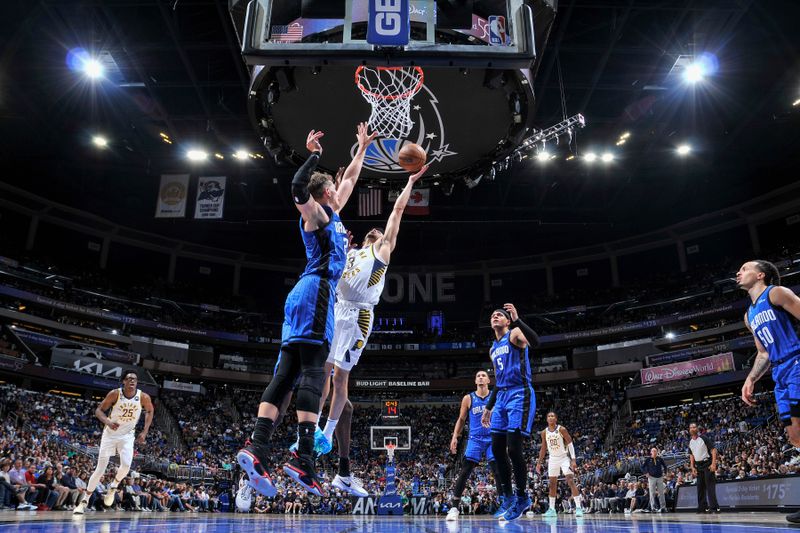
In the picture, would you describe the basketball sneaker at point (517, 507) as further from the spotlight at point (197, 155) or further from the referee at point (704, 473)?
the spotlight at point (197, 155)

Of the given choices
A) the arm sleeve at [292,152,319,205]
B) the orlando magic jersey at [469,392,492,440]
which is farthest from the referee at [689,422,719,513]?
the arm sleeve at [292,152,319,205]

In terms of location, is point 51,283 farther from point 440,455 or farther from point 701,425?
point 701,425

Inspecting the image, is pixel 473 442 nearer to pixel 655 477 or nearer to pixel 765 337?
pixel 765 337

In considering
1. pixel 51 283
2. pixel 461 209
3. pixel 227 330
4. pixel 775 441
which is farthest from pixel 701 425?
pixel 51 283

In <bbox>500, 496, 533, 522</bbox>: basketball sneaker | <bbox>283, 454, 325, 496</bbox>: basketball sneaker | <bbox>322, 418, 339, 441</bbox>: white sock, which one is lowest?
<bbox>500, 496, 533, 522</bbox>: basketball sneaker

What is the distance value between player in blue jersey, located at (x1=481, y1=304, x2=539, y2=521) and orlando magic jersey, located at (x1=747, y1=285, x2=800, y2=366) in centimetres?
225

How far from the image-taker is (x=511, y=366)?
24.6ft

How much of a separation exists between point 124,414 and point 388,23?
6.93 meters

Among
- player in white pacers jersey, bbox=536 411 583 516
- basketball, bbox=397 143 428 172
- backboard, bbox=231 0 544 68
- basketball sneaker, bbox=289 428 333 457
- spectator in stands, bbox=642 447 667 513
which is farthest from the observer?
spectator in stands, bbox=642 447 667 513

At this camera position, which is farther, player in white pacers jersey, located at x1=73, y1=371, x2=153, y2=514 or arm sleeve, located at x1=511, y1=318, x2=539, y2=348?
player in white pacers jersey, located at x1=73, y1=371, x2=153, y2=514

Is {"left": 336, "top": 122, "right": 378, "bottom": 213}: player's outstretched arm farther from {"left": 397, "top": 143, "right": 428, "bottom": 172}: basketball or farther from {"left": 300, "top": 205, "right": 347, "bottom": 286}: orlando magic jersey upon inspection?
{"left": 397, "top": 143, "right": 428, "bottom": 172}: basketball

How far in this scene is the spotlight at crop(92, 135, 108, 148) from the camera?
23.8 meters

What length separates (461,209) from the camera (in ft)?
90.9

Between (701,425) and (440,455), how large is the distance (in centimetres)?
1267
